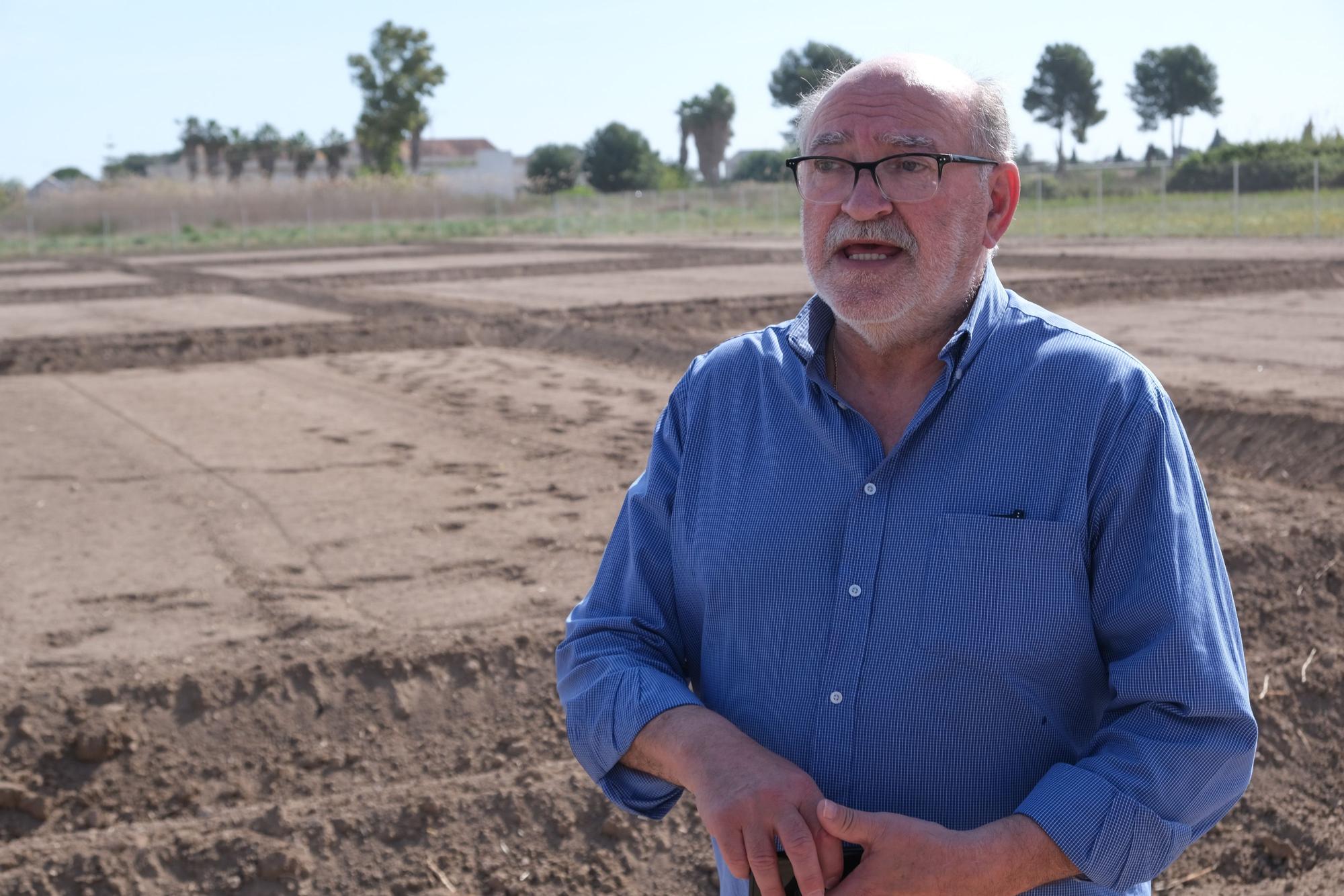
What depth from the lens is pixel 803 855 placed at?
174cm

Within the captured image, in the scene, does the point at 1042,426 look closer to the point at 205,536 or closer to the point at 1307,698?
the point at 1307,698

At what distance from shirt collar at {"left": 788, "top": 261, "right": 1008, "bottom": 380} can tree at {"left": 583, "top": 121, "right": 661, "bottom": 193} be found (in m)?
80.2

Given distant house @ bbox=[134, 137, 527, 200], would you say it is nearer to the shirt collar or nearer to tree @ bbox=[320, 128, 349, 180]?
tree @ bbox=[320, 128, 349, 180]

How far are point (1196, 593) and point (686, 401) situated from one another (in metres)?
0.82

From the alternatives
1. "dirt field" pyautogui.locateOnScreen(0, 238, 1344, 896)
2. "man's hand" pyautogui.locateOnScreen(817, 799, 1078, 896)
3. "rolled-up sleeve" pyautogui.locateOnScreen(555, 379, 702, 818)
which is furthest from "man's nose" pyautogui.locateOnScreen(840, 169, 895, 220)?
"dirt field" pyautogui.locateOnScreen(0, 238, 1344, 896)

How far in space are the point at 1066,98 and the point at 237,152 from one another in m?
57.5

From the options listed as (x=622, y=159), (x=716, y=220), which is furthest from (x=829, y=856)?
(x=622, y=159)

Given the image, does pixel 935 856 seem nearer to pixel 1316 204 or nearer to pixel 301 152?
pixel 1316 204

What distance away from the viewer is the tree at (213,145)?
3755 inches

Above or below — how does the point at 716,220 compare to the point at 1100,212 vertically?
above

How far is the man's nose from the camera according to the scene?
6.53 ft

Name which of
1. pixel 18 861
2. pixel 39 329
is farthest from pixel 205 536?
pixel 39 329

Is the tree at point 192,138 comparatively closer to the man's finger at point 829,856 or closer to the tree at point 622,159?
the tree at point 622,159

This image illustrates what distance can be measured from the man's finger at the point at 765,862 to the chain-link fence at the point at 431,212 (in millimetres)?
35777
